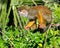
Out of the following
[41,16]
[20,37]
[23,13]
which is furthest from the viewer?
[23,13]

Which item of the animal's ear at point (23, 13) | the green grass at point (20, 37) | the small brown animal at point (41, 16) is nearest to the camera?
the green grass at point (20, 37)

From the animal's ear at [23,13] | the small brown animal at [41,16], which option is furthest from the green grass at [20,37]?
the animal's ear at [23,13]

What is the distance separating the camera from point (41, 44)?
77.3 inches

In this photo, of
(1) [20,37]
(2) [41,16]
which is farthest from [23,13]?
(1) [20,37]

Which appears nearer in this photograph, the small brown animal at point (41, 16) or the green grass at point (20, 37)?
the green grass at point (20, 37)

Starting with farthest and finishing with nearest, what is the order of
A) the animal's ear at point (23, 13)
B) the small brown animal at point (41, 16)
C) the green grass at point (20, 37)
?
1. the animal's ear at point (23, 13)
2. the small brown animal at point (41, 16)
3. the green grass at point (20, 37)

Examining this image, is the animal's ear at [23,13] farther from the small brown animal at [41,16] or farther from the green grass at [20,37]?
the green grass at [20,37]

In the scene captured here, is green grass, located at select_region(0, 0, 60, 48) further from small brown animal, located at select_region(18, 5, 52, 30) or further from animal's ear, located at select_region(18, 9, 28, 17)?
animal's ear, located at select_region(18, 9, 28, 17)

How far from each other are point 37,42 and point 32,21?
0.66 m

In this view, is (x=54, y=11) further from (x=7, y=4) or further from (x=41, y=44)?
(x=41, y=44)

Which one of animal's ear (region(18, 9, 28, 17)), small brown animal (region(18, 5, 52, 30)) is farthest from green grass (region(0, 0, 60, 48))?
animal's ear (region(18, 9, 28, 17))

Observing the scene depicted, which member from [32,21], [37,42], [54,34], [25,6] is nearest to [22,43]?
[37,42]

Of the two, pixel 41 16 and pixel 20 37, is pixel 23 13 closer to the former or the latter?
pixel 41 16

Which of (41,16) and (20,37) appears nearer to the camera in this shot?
(20,37)
